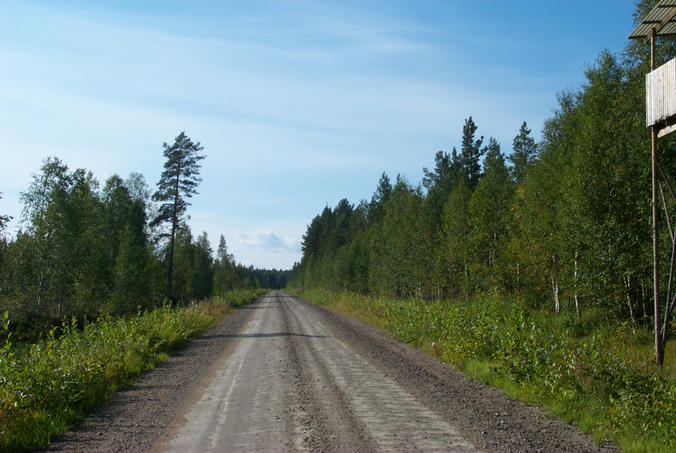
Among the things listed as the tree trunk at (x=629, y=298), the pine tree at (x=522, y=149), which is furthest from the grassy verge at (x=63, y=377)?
the pine tree at (x=522, y=149)

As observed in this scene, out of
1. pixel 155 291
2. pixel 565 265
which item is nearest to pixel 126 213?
pixel 155 291

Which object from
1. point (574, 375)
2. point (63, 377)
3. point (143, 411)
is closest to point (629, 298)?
point (574, 375)

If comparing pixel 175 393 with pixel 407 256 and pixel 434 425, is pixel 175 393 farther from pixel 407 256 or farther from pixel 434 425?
pixel 407 256

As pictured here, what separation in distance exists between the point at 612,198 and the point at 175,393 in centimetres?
1537

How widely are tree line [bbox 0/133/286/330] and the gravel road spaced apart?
12786mm

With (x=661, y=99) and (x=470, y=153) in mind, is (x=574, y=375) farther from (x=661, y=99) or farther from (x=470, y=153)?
(x=470, y=153)

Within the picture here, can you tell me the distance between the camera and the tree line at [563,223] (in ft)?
51.4

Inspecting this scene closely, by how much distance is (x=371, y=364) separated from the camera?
10.9 m

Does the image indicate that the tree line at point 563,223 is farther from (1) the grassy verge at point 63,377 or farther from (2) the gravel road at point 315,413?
(1) the grassy verge at point 63,377

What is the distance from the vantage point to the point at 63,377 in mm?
7426

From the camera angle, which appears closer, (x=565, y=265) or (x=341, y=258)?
(x=565, y=265)

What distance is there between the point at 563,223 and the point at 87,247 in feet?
91.8

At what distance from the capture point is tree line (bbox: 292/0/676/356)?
617 inches

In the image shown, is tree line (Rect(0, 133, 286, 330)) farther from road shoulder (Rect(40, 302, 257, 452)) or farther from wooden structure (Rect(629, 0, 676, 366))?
wooden structure (Rect(629, 0, 676, 366))
